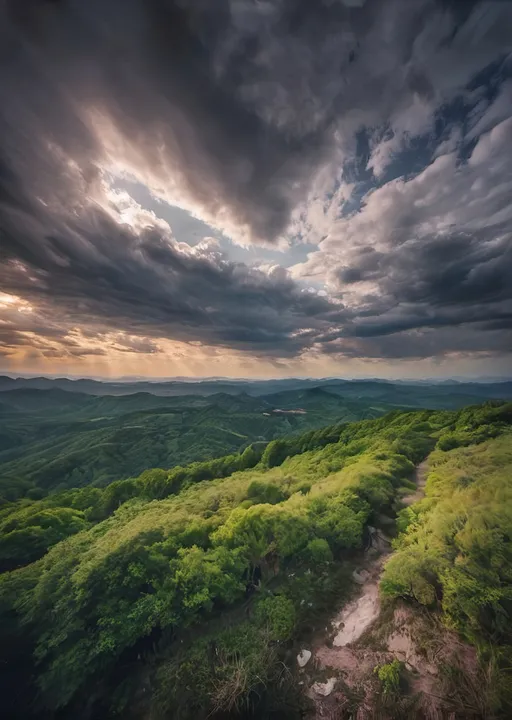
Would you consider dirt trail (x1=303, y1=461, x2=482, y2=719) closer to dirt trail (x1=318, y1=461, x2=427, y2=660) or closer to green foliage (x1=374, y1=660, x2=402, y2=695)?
dirt trail (x1=318, y1=461, x2=427, y2=660)

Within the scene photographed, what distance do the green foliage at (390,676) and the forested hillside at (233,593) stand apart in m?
2.19

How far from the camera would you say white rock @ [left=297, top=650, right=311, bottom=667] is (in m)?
20.1

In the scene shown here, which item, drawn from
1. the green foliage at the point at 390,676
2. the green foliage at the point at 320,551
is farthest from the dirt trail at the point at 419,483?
the green foliage at the point at 390,676

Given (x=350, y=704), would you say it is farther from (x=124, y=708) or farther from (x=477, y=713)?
(x=124, y=708)

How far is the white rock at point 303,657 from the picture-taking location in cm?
2006

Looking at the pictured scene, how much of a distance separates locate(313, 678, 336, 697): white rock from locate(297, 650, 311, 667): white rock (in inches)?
61.1

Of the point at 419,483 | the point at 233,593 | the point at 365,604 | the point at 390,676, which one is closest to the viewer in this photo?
the point at 390,676

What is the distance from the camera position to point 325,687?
59.6 ft

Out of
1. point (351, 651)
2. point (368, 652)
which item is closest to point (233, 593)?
point (351, 651)

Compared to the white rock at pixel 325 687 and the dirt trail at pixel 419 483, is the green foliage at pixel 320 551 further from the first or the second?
the dirt trail at pixel 419 483

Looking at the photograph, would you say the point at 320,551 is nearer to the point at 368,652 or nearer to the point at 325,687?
the point at 368,652

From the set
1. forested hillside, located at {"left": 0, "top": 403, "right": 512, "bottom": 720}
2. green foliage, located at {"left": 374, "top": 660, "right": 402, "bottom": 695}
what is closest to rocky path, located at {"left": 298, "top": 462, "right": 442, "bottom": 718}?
green foliage, located at {"left": 374, "top": 660, "right": 402, "bottom": 695}

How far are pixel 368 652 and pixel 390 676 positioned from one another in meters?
3.03

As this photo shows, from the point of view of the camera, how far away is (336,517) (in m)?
30.2
